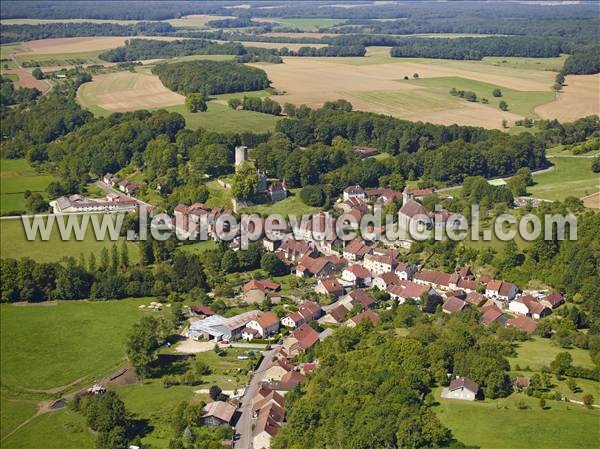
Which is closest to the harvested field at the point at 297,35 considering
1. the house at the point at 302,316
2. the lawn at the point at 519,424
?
the house at the point at 302,316

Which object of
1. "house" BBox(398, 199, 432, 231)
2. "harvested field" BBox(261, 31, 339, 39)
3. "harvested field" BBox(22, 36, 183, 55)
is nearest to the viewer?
"house" BBox(398, 199, 432, 231)

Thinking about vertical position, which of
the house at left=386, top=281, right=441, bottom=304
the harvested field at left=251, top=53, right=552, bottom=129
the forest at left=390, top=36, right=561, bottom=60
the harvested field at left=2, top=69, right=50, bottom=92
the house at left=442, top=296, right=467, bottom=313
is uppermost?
the forest at left=390, top=36, right=561, bottom=60

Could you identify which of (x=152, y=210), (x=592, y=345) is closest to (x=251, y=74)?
(x=152, y=210)

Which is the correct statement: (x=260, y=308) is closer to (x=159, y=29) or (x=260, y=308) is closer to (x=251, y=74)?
(x=251, y=74)

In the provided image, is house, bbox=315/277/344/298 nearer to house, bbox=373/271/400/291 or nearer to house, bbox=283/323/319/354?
house, bbox=373/271/400/291

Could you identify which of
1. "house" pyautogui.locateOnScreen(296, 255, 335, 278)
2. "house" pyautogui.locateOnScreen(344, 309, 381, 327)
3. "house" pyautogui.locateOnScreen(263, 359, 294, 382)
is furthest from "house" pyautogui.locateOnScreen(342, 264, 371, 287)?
"house" pyautogui.locateOnScreen(263, 359, 294, 382)

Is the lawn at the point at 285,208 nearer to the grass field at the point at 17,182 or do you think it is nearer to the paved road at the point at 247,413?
the grass field at the point at 17,182

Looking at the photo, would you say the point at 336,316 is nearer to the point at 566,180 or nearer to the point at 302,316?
the point at 302,316
